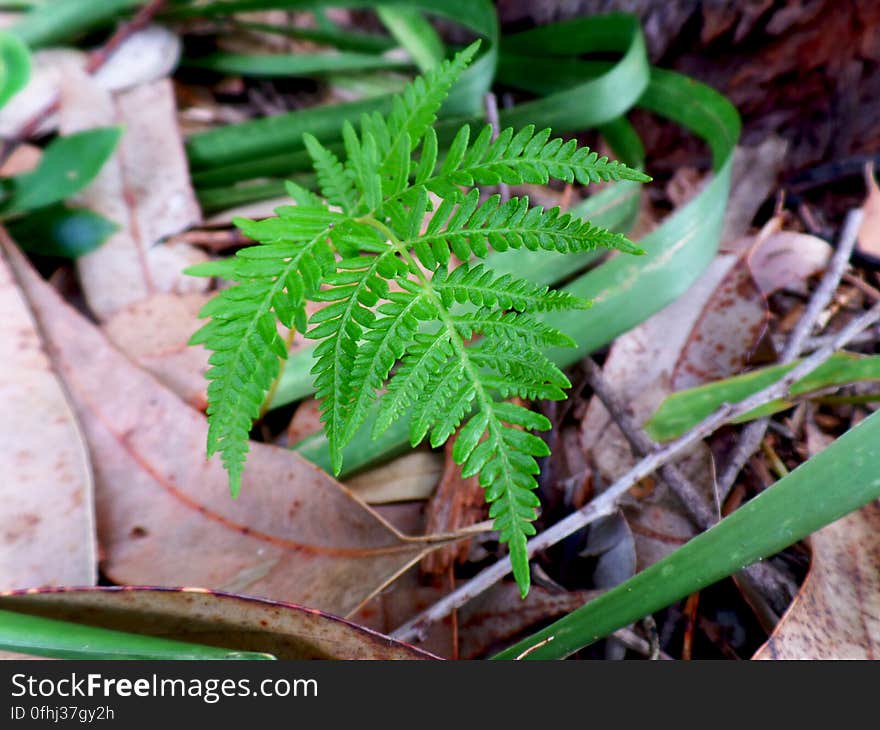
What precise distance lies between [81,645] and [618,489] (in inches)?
36.0

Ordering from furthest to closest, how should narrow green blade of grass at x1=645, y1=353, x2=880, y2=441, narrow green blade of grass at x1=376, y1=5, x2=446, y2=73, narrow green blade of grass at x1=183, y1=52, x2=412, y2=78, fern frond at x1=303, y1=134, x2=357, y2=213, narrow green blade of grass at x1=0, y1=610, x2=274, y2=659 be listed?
narrow green blade of grass at x1=183, y1=52, x2=412, y2=78, narrow green blade of grass at x1=376, y1=5, x2=446, y2=73, narrow green blade of grass at x1=645, y1=353, x2=880, y2=441, fern frond at x1=303, y1=134, x2=357, y2=213, narrow green blade of grass at x1=0, y1=610, x2=274, y2=659

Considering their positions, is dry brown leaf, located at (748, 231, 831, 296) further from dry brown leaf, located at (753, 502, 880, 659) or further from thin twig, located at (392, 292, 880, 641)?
dry brown leaf, located at (753, 502, 880, 659)

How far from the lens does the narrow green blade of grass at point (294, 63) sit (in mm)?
2184

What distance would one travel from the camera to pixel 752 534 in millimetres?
1135

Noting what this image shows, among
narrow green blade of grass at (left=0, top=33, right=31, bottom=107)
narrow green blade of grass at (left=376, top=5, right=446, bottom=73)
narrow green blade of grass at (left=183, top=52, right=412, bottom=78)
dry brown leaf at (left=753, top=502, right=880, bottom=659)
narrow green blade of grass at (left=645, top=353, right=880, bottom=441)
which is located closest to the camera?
dry brown leaf at (left=753, top=502, right=880, bottom=659)

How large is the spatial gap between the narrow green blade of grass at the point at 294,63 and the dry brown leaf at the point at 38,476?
1104 mm

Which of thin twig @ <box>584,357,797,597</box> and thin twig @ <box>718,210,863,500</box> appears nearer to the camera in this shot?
thin twig @ <box>584,357,797,597</box>

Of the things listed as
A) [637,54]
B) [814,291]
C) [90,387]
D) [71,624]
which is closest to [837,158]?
[814,291]

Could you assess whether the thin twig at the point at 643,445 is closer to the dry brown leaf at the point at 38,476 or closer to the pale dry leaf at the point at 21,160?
the dry brown leaf at the point at 38,476

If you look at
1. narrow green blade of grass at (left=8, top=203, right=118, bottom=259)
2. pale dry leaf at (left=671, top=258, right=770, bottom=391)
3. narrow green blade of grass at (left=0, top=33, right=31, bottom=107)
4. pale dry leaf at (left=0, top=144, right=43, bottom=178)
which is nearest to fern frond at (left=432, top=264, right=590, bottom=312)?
pale dry leaf at (left=671, top=258, right=770, bottom=391)

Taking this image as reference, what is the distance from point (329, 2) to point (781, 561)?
1864 millimetres

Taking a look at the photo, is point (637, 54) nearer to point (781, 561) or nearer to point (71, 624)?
point (781, 561)

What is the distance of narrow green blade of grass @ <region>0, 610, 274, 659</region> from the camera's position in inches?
42.6

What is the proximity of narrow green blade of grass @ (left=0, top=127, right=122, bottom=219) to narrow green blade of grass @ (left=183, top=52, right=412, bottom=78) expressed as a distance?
0.58 meters
